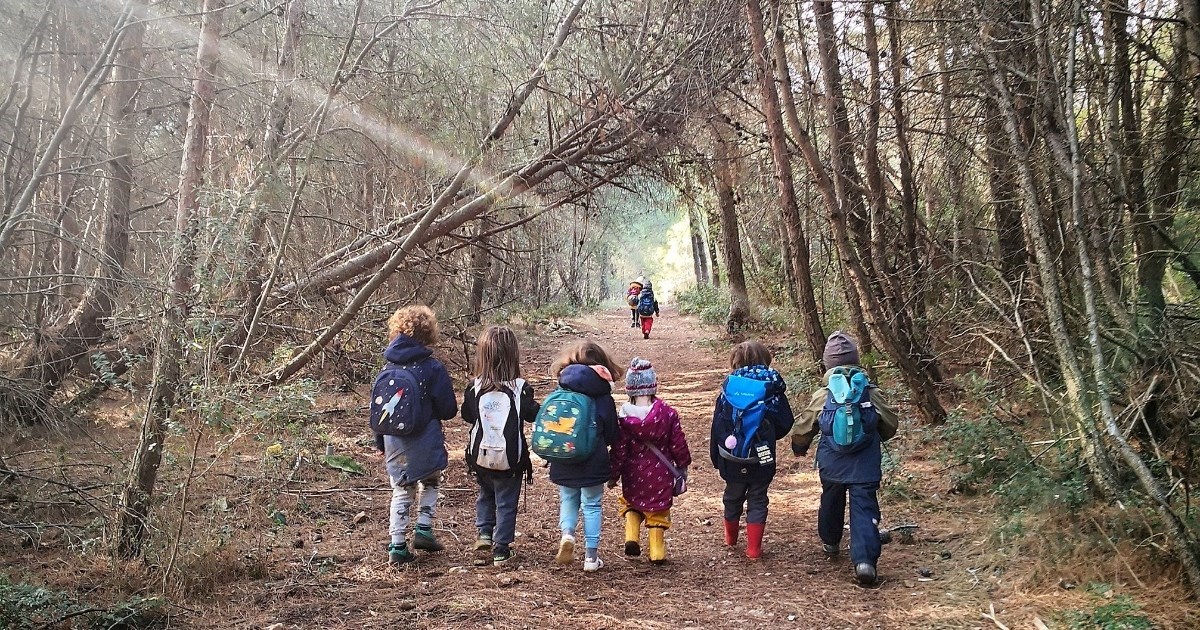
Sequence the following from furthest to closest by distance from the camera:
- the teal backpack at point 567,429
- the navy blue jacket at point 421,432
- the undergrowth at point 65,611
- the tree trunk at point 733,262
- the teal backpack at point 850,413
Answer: the tree trunk at point 733,262 < the navy blue jacket at point 421,432 < the teal backpack at point 567,429 < the teal backpack at point 850,413 < the undergrowth at point 65,611

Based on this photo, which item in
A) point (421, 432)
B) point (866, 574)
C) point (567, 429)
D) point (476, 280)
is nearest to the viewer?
point (866, 574)

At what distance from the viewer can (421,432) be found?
18.1 feet

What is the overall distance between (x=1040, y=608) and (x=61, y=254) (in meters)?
9.68

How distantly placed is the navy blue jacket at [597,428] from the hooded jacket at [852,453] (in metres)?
1.32

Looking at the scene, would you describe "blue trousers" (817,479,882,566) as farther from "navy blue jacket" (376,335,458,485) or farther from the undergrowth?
the undergrowth

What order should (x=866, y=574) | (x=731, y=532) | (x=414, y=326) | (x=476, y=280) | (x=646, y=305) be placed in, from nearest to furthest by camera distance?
1. (x=866, y=574)
2. (x=414, y=326)
3. (x=731, y=532)
4. (x=476, y=280)
5. (x=646, y=305)

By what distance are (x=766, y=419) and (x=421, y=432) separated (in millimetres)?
2393

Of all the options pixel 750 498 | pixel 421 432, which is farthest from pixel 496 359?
pixel 750 498

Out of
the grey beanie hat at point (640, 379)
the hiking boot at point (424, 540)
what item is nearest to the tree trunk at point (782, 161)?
the grey beanie hat at point (640, 379)

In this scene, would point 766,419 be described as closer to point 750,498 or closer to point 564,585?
point 750,498

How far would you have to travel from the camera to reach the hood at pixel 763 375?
18.2 ft

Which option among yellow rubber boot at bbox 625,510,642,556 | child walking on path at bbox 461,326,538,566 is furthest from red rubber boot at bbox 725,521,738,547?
child walking on path at bbox 461,326,538,566

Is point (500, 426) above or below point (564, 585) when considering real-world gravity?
above

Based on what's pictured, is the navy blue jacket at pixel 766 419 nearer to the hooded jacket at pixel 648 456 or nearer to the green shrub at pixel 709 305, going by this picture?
the hooded jacket at pixel 648 456
